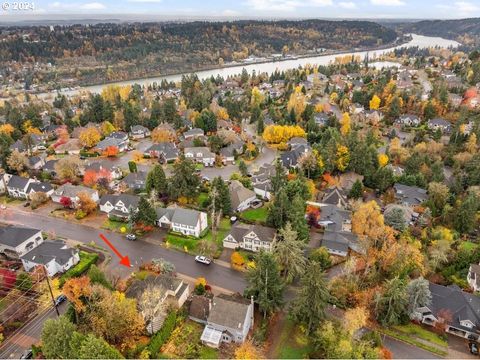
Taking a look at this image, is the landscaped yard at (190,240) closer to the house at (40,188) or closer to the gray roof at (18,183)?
the house at (40,188)

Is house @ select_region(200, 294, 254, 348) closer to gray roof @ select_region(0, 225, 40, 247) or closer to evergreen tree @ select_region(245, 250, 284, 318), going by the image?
evergreen tree @ select_region(245, 250, 284, 318)

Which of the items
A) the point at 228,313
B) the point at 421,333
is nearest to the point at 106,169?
the point at 228,313

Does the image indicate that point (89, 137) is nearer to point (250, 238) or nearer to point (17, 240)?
point (17, 240)

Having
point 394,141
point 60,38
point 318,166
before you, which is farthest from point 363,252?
point 60,38

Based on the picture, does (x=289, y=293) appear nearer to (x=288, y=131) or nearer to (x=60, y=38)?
(x=288, y=131)

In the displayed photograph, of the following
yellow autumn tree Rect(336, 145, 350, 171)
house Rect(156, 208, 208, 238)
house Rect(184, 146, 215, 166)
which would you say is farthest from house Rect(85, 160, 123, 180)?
yellow autumn tree Rect(336, 145, 350, 171)
